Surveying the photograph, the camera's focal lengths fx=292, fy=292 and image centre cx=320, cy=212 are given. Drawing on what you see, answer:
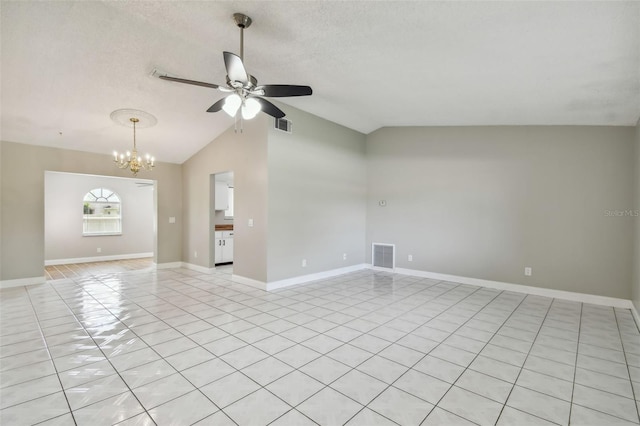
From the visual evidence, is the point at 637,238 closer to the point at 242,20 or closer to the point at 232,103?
the point at 232,103

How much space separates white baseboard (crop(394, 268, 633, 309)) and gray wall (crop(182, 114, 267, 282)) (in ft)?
11.0

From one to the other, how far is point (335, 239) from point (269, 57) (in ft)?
12.2

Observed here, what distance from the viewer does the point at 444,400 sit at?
6.85 ft

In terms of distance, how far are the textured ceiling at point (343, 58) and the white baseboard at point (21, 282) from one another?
102 inches

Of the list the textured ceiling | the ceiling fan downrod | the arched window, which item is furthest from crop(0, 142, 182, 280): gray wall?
the ceiling fan downrod

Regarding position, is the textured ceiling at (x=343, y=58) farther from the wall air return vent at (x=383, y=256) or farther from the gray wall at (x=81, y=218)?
the gray wall at (x=81, y=218)

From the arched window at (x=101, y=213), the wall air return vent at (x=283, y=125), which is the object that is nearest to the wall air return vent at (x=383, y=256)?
the wall air return vent at (x=283, y=125)

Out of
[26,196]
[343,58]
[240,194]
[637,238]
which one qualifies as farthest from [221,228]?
[637,238]

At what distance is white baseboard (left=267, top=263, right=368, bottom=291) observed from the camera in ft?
16.7

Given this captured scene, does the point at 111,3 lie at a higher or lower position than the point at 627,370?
higher

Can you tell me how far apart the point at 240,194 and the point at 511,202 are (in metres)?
4.89

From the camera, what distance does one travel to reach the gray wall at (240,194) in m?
5.09

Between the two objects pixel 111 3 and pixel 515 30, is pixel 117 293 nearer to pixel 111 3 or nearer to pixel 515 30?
pixel 111 3

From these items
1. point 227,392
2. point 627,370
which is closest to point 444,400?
point 227,392
